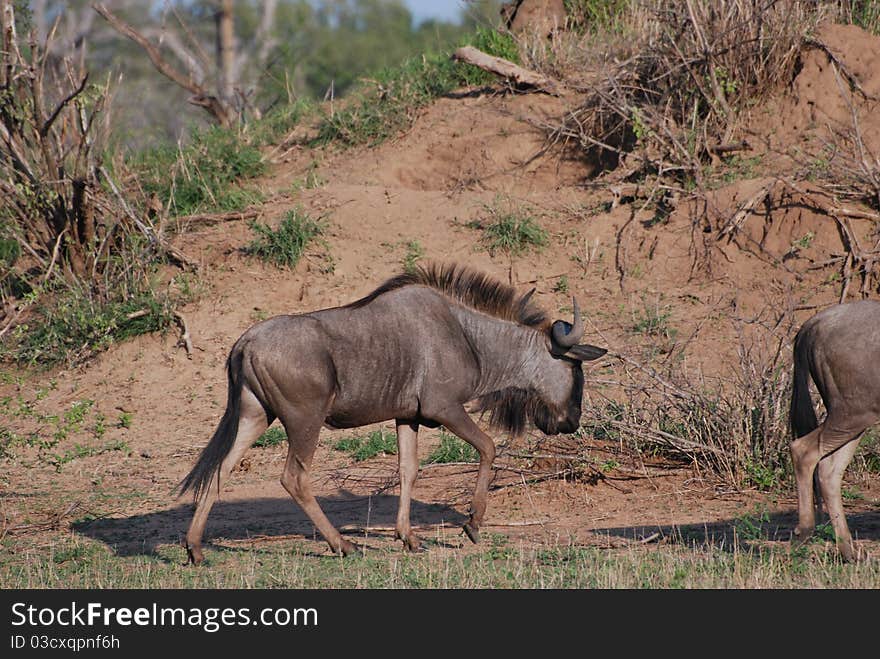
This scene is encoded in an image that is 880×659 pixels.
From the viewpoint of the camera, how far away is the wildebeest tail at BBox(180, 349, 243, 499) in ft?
23.9

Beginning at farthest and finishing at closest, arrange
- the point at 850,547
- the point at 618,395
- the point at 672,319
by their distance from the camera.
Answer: the point at 672,319 → the point at 618,395 → the point at 850,547

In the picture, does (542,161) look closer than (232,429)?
No

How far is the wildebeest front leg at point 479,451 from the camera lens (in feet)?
24.7

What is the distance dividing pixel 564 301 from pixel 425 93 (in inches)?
166

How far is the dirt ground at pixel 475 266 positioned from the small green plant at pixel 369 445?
0.37 feet

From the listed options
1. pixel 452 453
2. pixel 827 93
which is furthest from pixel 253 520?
pixel 827 93

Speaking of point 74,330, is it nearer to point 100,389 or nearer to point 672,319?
point 100,389

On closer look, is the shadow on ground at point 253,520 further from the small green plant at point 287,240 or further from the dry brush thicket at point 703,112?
the small green plant at point 287,240

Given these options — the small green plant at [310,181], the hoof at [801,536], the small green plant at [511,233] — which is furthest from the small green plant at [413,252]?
the hoof at [801,536]

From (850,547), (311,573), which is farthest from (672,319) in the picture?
(311,573)

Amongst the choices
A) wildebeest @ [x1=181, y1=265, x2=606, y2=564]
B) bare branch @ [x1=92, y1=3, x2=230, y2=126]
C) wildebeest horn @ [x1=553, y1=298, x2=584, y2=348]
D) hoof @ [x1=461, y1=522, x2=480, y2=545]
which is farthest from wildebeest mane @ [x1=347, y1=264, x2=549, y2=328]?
bare branch @ [x1=92, y1=3, x2=230, y2=126]

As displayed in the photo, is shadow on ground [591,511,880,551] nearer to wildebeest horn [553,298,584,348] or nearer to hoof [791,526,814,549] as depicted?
hoof [791,526,814,549]

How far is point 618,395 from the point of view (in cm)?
1057

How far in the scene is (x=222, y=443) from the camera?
289 inches
